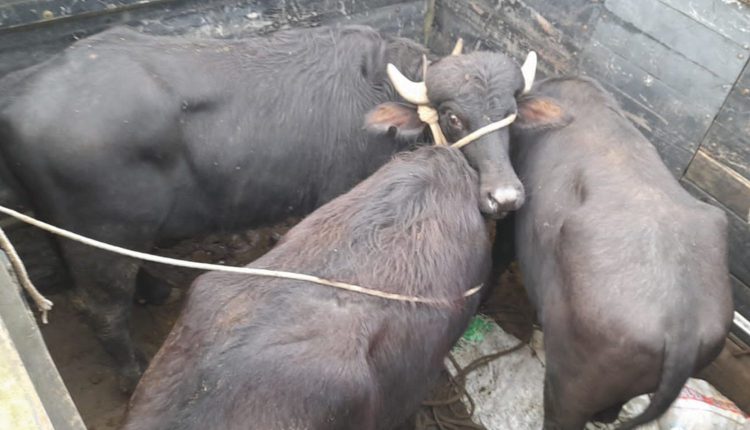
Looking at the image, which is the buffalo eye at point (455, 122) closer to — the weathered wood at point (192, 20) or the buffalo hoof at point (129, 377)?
the weathered wood at point (192, 20)

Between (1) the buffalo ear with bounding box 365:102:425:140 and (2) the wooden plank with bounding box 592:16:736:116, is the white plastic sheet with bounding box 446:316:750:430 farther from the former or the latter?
(2) the wooden plank with bounding box 592:16:736:116

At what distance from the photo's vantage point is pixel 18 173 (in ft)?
9.26

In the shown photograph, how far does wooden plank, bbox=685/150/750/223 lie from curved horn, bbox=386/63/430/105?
1678 millimetres

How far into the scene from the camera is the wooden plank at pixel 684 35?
3312 millimetres

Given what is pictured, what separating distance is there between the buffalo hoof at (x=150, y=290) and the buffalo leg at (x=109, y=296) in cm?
44

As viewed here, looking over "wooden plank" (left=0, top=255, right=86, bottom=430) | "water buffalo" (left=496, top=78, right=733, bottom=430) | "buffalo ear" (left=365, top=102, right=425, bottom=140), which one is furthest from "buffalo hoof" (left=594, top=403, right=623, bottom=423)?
"wooden plank" (left=0, top=255, right=86, bottom=430)

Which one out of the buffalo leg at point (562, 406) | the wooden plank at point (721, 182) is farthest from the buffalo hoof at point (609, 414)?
the wooden plank at point (721, 182)

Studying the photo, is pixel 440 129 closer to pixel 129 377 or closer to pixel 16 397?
pixel 129 377

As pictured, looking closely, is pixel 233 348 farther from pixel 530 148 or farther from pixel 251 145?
pixel 530 148

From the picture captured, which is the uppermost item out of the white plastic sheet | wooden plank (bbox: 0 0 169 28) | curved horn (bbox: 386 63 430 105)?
wooden plank (bbox: 0 0 169 28)

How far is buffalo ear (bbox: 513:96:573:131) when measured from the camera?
326cm

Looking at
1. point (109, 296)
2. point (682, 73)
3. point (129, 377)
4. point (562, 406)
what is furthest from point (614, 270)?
point (129, 377)

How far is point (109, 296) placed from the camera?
3.18m

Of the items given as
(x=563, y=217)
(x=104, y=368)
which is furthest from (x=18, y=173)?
(x=563, y=217)
